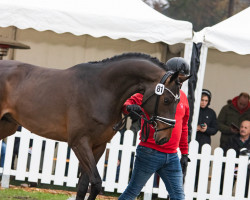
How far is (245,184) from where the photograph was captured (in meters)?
9.44

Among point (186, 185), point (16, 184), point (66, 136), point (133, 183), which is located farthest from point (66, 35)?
point (133, 183)

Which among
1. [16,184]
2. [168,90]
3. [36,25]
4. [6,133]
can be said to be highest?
[36,25]

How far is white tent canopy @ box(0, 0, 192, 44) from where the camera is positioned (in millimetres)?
8961

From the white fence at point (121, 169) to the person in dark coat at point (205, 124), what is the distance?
887mm

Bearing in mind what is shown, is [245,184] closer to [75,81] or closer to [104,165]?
[104,165]

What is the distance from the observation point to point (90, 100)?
6.54 meters

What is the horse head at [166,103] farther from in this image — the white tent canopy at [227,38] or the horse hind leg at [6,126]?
the white tent canopy at [227,38]

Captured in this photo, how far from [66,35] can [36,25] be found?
8.39 feet

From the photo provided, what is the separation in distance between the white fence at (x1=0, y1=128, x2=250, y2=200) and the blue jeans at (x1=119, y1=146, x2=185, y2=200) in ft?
10.2

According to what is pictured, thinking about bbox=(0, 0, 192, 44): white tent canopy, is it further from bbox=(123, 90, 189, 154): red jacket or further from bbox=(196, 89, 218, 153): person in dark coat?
bbox=(123, 90, 189, 154): red jacket

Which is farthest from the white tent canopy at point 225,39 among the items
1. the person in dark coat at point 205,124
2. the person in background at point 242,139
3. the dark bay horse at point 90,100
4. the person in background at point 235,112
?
the dark bay horse at point 90,100

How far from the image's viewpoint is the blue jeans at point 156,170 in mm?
6086

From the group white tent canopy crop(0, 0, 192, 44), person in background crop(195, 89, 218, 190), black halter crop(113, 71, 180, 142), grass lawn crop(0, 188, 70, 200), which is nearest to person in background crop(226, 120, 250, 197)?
person in background crop(195, 89, 218, 190)

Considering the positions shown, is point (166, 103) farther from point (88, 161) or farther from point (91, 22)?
point (91, 22)
